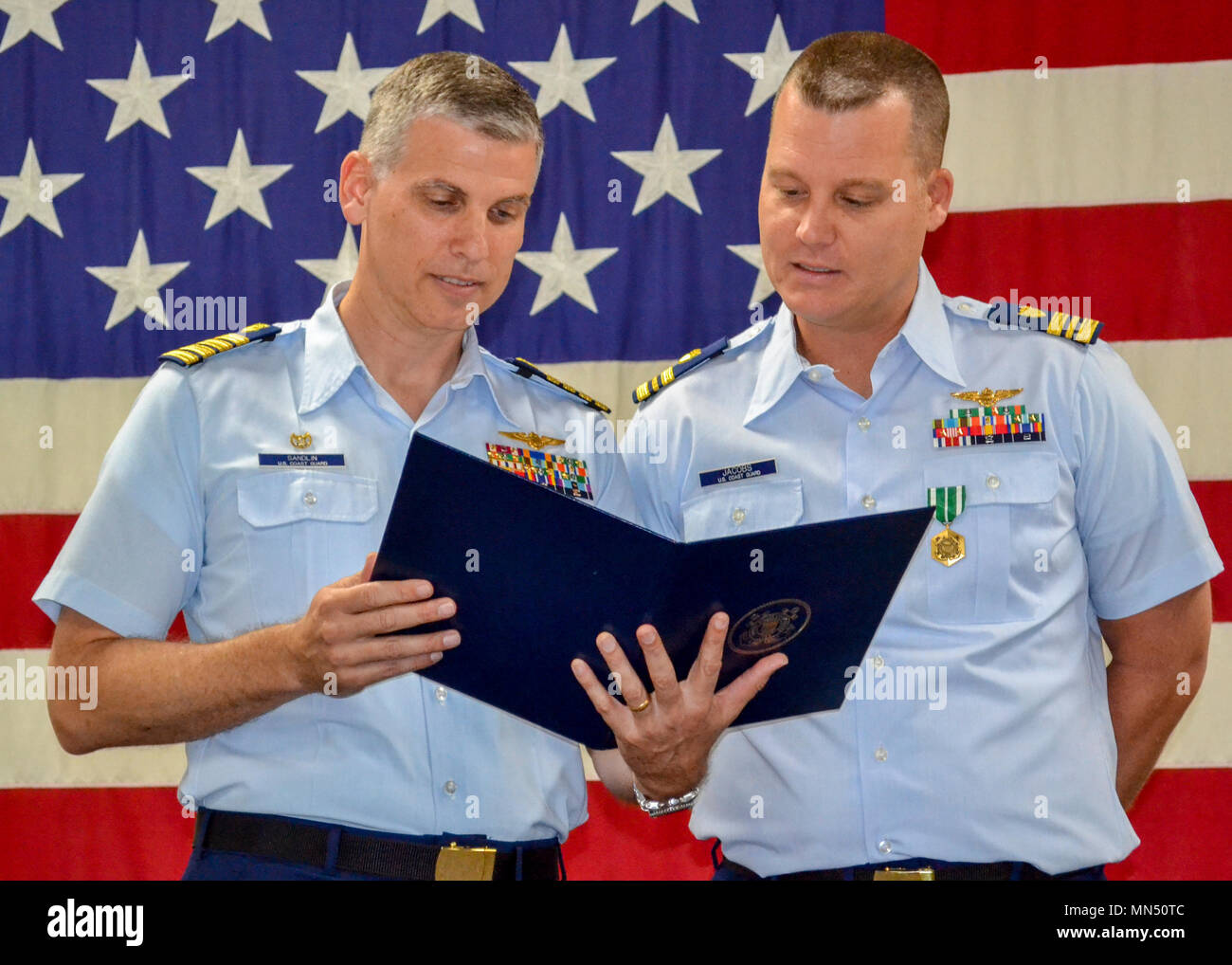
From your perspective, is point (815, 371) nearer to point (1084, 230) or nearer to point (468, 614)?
point (468, 614)

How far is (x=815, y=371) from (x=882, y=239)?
23cm

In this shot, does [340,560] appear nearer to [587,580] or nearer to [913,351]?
[587,580]

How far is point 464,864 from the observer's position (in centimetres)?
172

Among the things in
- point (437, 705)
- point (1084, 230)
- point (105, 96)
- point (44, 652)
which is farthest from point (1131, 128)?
point (44, 652)

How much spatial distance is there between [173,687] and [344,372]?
1.76 ft

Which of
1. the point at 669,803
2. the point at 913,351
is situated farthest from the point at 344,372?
the point at 913,351

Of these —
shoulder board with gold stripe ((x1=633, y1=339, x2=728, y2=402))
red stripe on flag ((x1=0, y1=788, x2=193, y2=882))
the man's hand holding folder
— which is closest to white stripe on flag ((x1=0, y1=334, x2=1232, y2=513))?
red stripe on flag ((x1=0, y1=788, x2=193, y2=882))

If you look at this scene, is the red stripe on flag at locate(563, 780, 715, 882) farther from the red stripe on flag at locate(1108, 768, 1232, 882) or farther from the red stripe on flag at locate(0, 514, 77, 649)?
the red stripe on flag at locate(0, 514, 77, 649)

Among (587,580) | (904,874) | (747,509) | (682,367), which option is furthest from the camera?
(682,367)

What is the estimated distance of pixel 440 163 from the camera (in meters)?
1.92

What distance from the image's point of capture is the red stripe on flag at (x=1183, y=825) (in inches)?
123

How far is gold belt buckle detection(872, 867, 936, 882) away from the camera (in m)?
1.80

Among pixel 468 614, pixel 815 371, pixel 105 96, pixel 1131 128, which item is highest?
pixel 105 96

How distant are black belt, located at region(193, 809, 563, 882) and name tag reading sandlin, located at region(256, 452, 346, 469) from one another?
50 cm
